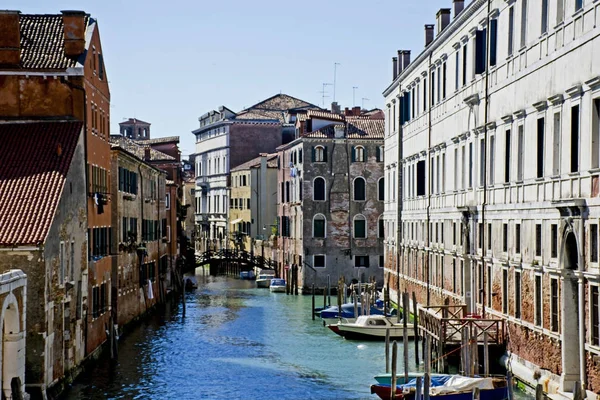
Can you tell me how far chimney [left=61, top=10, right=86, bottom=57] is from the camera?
73.6 feet

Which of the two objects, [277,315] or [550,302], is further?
[277,315]

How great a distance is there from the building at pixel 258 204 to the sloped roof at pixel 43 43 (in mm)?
32331

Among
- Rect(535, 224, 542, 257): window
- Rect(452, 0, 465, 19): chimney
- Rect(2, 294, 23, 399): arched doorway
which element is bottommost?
Rect(2, 294, 23, 399): arched doorway

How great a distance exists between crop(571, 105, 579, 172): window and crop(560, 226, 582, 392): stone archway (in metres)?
1.02

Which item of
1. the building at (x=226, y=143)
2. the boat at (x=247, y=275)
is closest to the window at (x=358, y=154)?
the boat at (x=247, y=275)

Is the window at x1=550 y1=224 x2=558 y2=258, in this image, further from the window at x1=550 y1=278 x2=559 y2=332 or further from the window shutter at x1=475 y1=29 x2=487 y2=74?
the window shutter at x1=475 y1=29 x2=487 y2=74

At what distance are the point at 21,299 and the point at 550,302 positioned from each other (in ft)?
29.4

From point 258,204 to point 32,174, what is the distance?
130 feet

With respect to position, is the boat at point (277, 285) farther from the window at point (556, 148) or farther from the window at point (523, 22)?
the window at point (556, 148)

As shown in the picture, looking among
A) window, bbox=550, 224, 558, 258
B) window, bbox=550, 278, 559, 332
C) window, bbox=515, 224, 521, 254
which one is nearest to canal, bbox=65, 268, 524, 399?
window, bbox=515, 224, 521, 254

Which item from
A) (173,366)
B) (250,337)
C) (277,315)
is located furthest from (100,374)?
(277,315)

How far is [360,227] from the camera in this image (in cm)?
4619

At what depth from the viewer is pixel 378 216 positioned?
1823 inches

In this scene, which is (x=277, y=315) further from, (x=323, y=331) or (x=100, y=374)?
(x=100, y=374)
